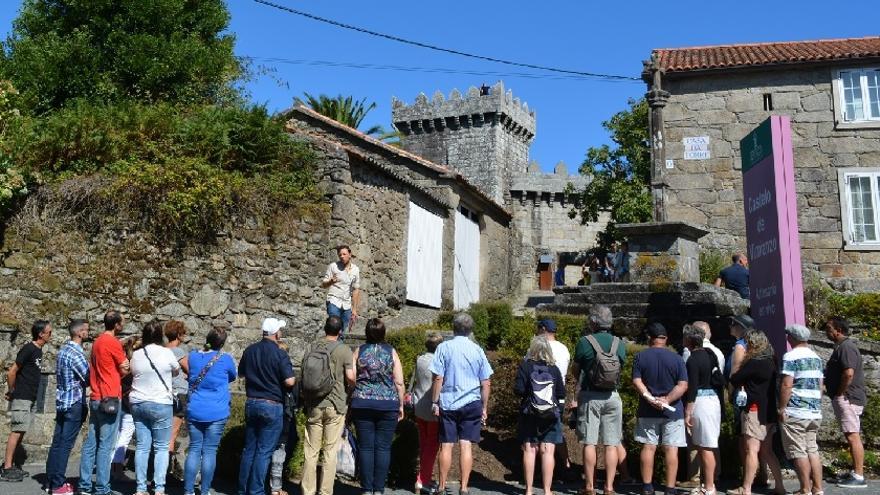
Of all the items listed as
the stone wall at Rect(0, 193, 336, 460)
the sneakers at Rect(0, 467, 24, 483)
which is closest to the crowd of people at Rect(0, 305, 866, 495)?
the sneakers at Rect(0, 467, 24, 483)

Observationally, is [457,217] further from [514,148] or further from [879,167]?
[514,148]

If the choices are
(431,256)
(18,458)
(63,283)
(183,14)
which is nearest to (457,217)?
(431,256)

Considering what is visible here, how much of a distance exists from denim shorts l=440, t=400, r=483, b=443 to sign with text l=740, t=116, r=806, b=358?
3247mm

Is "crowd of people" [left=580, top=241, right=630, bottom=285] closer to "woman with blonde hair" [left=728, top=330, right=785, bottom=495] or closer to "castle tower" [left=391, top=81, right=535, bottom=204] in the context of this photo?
"woman with blonde hair" [left=728, top=330, right=785, bottom=495]

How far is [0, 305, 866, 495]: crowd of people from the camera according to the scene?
21.6 ft

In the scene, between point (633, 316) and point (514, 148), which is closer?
point (633, 316)

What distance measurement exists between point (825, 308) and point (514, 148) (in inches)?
957

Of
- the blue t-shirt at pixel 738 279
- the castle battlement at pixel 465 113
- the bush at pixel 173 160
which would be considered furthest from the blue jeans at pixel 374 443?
the castle battlement at pixel 465 113

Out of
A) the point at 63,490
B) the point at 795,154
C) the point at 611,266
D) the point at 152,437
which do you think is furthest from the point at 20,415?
the point at 611,266

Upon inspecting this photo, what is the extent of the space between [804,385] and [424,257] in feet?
34.5

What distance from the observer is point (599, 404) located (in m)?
6.89

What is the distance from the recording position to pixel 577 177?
110 feet

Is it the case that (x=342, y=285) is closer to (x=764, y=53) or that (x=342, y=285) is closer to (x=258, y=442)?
(x=258, y=442)

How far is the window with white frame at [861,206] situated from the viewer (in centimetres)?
1514
